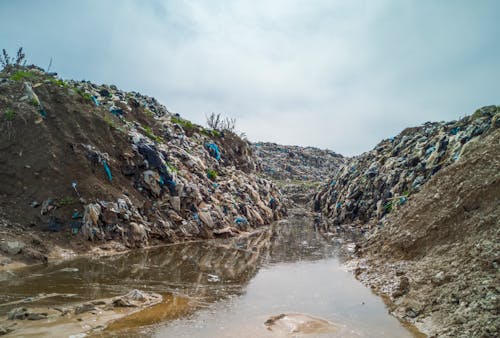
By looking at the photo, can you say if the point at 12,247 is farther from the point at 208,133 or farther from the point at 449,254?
the point at 208,133

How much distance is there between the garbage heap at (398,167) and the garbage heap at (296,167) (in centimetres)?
1297

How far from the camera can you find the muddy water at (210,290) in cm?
586

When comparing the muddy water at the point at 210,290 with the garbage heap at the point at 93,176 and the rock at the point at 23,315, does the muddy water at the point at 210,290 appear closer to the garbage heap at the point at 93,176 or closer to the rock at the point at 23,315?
the rock at the point at 23,315

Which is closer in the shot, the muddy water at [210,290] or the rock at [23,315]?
the rock at [23,315]

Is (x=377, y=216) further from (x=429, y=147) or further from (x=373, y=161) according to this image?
(x=373, y=161)

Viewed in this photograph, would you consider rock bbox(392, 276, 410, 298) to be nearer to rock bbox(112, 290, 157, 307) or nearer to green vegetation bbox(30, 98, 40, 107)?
rock bbox(112, 290, 157, 307)

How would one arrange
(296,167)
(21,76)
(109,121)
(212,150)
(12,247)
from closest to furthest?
(12,247), (21,76), (109,121), (212,150), (296,167)

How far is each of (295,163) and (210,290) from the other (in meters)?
54.8

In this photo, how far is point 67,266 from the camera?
900 cm

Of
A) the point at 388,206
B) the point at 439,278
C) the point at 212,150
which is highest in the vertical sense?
the point at 212,150

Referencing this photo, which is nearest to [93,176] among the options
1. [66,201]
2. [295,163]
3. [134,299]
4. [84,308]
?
[66,201]

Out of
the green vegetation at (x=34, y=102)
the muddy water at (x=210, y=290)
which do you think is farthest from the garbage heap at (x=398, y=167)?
the green vegetation at (x=34, y=102)

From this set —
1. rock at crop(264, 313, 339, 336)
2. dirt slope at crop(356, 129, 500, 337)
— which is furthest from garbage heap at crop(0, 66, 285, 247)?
dirt slope at crop(356, 129, 500, 337)

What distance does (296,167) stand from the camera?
195 ft
